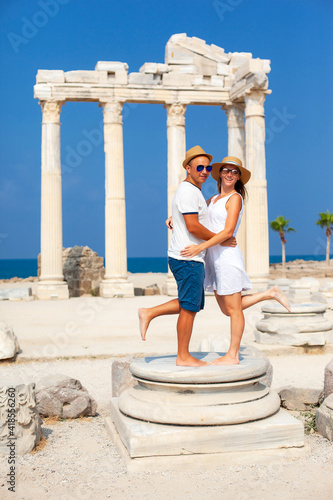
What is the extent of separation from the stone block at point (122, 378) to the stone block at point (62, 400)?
17.9 inches

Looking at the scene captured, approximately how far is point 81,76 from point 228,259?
21606mm

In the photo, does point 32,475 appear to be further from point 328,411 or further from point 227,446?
point 328,411

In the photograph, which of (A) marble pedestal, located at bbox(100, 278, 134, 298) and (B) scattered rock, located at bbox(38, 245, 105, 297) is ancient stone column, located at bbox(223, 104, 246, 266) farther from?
(B) scattered rock, located at bbox(38, 245, 105, 297)

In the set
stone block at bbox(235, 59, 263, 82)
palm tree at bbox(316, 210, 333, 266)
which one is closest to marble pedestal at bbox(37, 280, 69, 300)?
stone block at bbox(235, 59, 263, 82)

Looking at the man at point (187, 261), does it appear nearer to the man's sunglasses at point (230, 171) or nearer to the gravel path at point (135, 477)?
the man's sunglasses at point (230, 171)

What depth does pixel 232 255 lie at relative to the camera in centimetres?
752

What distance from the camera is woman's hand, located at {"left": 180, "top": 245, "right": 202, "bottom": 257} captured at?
23.6 ft

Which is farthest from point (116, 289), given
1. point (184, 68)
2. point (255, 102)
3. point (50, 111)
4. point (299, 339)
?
point (299, 339)

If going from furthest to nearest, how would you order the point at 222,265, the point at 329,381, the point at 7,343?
the point at 7,343
the point at 329,381
the point at 222,265

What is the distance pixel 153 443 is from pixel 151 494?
718 mm

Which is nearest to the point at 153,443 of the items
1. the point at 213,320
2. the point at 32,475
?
the point at 32,475

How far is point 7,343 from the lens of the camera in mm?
12828

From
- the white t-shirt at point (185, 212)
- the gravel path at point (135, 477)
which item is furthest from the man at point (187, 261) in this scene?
the gravel path at point (135, 477)

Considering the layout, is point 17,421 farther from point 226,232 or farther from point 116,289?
point 116,289
